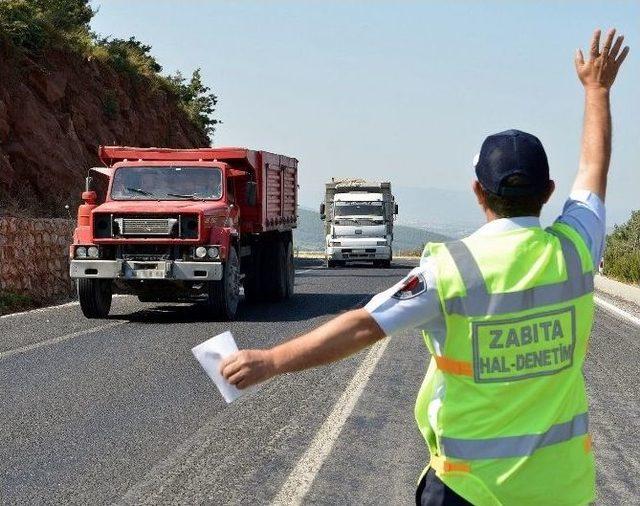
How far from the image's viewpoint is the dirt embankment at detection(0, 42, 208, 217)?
31031 mm

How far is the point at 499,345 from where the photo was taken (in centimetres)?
283

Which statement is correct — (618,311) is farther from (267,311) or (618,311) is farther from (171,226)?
(171,226)

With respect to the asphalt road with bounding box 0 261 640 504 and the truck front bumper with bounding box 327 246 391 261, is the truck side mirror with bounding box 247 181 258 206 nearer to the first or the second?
the asphalt road with bounding box 0 261 640 504

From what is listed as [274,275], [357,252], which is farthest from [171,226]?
[357,252]

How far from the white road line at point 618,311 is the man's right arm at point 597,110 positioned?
1396cm

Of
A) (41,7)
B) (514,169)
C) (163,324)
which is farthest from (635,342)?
(41,7)

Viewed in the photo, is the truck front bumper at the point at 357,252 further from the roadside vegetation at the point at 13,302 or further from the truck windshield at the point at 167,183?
the truck windshield at the point at 167,183

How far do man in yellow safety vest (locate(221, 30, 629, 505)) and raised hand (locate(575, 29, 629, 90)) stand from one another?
45 centimetres

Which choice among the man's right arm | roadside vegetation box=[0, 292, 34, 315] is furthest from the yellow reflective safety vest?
roadside vegetation box=[0, 292, 34, 315]

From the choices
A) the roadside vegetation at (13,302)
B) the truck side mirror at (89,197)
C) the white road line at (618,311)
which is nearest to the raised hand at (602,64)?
the white road line at (618,311)

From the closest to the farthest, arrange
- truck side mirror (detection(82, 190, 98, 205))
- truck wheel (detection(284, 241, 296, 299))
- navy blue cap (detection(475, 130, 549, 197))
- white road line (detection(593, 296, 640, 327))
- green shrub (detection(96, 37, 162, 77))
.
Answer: navy blue cap (detection(475, 130, 549, 197)) → truck side mirror (detection(82, 190, 98, 205)) → white road line (detection(593, 296, 640, 327)) → truck wheel (detection(284, 241, 296, 299)) → green shrub (detection(96, 37, 162, 77))

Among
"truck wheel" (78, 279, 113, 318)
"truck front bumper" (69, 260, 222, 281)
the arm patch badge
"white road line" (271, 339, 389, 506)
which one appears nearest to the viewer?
Answer: the arm patch badge

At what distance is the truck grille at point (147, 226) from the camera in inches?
650

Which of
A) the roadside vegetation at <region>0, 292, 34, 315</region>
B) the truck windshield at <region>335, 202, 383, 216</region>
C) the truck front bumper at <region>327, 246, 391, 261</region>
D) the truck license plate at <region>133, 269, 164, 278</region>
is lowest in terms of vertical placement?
the truck front bumper at <region>327, 246, 391, 261</region>
